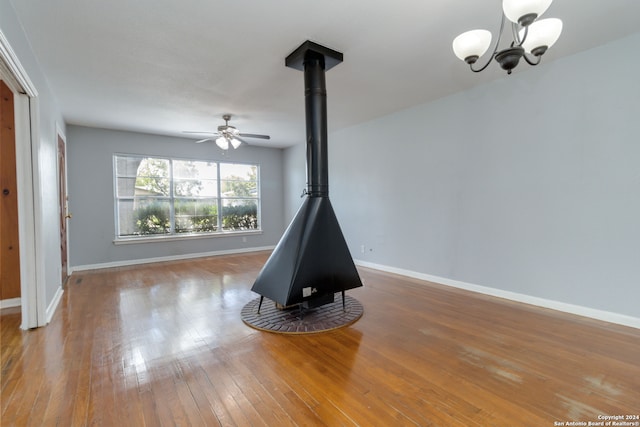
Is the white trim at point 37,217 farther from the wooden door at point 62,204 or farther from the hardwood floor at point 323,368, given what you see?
the wooden door at point 62,204

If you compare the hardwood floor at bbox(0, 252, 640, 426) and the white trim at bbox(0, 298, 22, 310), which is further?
the white trim at bbox(0, 298, 22, 310)

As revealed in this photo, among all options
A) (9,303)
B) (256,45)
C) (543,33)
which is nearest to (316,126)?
(256,45)

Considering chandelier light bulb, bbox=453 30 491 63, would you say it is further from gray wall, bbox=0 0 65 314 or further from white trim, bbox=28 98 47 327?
white trim, bbox=28 98 47 327

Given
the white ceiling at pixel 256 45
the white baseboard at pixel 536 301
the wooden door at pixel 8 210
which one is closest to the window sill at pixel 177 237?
the wooden door at pixel 8 210

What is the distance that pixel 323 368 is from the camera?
2031 mm

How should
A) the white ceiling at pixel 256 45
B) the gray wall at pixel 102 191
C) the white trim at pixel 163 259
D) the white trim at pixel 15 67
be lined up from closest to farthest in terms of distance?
the white trim at pixel 15 67
the white ceiling at pixel 256 45
the gray wall at pixel 102 191
the white trim at pixel 163 259

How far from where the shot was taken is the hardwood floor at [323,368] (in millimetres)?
1592

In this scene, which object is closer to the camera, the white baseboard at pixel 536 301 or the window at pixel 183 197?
the white baseboard at pixel 536 301

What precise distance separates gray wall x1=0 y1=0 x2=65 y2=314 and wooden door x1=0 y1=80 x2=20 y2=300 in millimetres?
326

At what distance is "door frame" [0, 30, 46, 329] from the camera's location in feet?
8.53

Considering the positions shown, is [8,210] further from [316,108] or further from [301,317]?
[316,108]

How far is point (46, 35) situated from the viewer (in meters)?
2.45

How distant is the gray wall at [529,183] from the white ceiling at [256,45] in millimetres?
259

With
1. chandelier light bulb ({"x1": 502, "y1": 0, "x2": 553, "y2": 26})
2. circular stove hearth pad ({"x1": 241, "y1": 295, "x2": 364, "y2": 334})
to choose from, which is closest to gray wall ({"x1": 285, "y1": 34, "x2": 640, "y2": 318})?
circular stove hearth pad ({"x1": 241, "y1": 295, "x2": 364, "y2": 334})
